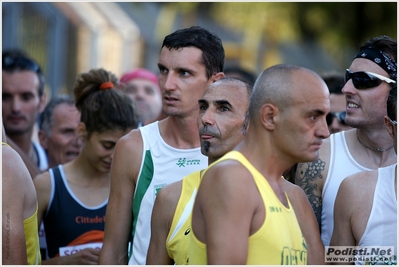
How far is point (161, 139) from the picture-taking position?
4.46 metres

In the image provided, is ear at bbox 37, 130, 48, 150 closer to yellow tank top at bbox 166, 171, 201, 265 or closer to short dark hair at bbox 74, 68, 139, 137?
short dark hair at bbox 74, 68, 139, 137

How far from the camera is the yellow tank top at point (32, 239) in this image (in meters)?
3.99

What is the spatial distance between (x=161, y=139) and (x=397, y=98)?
1.43 metres

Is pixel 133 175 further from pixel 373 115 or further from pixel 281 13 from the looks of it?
pixel 281 13

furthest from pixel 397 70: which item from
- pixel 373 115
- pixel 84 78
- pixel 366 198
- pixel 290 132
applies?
pixel 84 78

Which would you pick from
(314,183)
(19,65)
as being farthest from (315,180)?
(19,65)

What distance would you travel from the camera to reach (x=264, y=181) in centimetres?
293

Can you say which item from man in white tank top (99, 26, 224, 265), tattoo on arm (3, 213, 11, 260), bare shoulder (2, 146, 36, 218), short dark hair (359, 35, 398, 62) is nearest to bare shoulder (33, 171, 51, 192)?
man in white tank top (99, 26, 224, 265)

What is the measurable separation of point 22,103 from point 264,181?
4.10 metres

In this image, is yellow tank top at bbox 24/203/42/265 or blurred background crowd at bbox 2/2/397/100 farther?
blurred background crowd at bbox 2/2/397/100

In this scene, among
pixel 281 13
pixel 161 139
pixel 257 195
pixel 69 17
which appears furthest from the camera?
pixel 281 13

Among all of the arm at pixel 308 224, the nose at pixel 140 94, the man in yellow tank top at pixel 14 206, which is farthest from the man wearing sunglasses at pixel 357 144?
the nose at pixel 140 94

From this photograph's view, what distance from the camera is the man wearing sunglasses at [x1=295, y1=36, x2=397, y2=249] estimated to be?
4.43 m

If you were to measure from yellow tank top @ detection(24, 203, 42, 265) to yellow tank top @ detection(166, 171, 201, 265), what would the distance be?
824 millimetres
